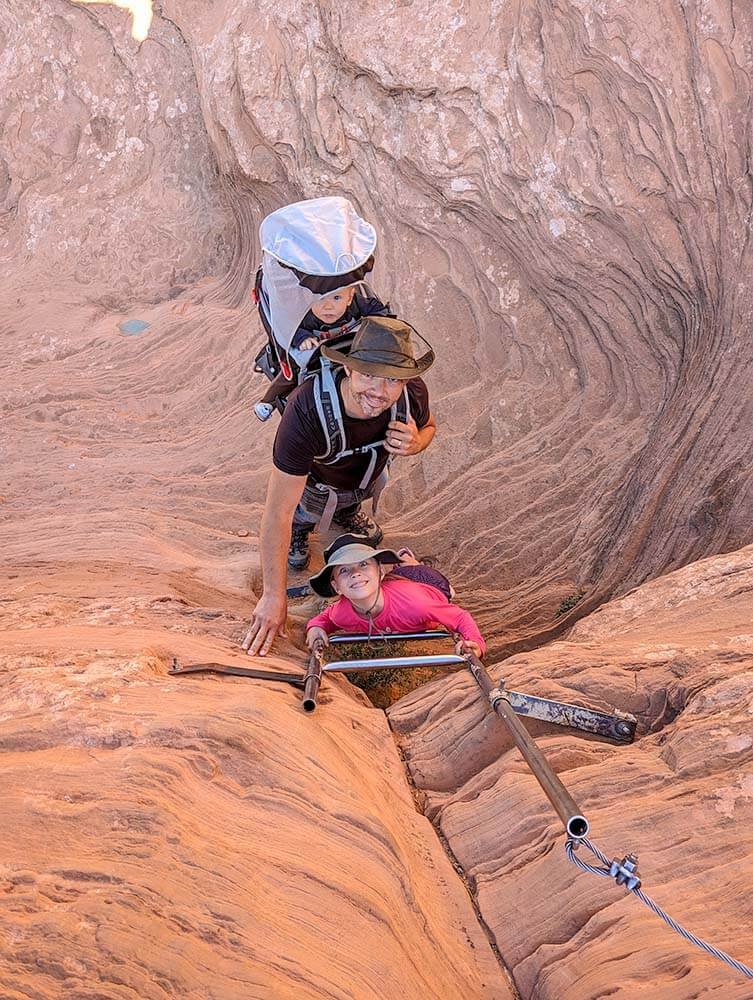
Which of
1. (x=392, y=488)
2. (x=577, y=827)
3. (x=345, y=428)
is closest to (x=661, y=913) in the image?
(x=577, y=827)

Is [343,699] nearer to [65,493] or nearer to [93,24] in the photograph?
[65,493]

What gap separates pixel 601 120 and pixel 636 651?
326cm

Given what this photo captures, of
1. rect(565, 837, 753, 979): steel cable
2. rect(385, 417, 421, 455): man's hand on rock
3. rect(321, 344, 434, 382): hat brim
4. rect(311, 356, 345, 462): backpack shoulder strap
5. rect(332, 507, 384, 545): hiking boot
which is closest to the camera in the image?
rect(565, 837, 753, 979): steel cable

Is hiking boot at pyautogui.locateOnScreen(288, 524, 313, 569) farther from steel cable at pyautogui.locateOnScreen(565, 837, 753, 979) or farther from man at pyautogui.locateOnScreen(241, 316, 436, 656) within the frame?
steel cable at pyautogui.locateOnScreen(565, 837, 753, 979)

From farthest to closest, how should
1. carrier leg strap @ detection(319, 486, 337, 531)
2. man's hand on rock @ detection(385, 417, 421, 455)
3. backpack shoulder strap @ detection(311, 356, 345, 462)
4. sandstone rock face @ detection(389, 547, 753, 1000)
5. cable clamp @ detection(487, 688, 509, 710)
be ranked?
1. carrier leg strap @ detection(319, 486, 337, 531)
2. man's hand on rock @ detection(385, 417, 421, 455)
3. backpack shoulder strap @ detection(311, 356, 345, 462)
4. cable clamp @ detection(487, 688, 509, 710)
5. sandstone rock face @ detection(389, 547, 753, 1000)

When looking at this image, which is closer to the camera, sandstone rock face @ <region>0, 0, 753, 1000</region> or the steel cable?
the steel cable

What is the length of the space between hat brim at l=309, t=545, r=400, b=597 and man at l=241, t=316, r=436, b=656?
21cm

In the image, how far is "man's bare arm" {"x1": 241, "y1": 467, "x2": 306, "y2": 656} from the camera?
3.17 m

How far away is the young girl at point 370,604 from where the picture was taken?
11.0 ft

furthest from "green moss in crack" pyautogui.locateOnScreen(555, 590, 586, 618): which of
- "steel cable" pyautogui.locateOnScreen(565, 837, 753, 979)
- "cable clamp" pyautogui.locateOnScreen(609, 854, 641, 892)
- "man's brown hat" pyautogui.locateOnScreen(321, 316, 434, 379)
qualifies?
"cable clamp" pyautogui.locateOnScreen(609, 854, 641, 892)

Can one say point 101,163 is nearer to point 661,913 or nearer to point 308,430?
point 308,430

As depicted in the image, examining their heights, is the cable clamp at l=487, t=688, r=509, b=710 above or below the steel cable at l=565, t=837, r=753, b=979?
below

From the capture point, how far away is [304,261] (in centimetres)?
336

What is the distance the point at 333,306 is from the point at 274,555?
1.00 m
